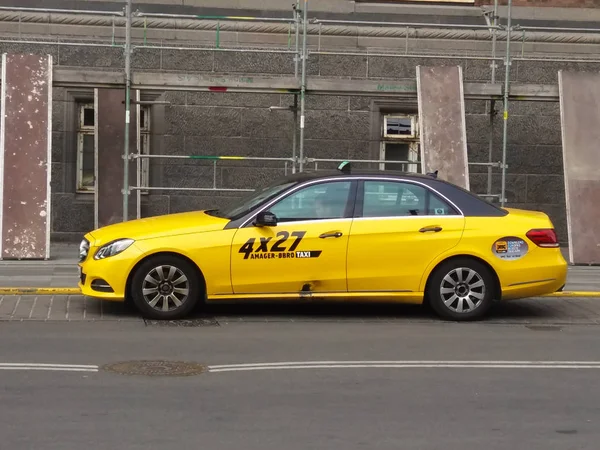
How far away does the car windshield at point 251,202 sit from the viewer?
1045 centimetres

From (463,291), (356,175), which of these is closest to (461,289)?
(463,291)

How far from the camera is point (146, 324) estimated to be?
10.0 m

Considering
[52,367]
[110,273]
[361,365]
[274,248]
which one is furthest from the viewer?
[274,248]

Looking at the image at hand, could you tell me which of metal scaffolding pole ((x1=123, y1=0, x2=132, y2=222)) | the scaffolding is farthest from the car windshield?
the scaffolding

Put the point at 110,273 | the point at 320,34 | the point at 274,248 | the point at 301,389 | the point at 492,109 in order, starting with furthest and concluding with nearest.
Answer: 1. the point at 320,34
2. the point at 492,109
3. the point at 274,248
4. the point at 110,273
5. the point at 301,389

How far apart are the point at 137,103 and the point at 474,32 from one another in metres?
5.88

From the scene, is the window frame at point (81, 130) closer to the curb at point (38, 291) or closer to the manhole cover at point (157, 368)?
the curb at point (38, 291)

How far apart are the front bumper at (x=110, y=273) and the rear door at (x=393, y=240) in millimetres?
2085

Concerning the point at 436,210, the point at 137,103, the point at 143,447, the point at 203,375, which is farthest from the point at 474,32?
the point at 143,447

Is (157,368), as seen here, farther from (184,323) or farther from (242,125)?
(242,125)

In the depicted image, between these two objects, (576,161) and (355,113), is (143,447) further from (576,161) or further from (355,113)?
(355,113)

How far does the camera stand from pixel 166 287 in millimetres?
10148

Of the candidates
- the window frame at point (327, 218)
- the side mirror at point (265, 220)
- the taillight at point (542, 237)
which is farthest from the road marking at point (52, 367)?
the taillight at point (542, 237)

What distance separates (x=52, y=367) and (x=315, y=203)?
345cm
